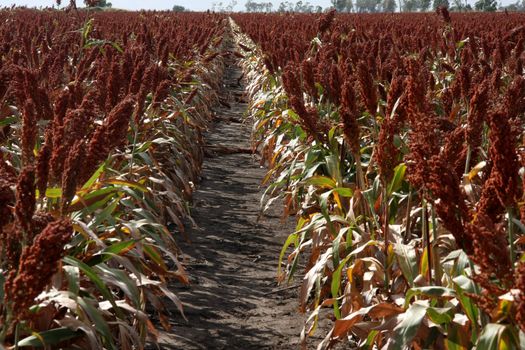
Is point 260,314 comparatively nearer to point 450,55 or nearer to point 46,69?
point 46,69

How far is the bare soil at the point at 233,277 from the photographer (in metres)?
4.29

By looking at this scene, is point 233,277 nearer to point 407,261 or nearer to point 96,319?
point 407,261

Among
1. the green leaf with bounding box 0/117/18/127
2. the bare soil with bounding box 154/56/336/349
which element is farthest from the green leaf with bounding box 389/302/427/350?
the green leaf with bounding box 0/117/18/127

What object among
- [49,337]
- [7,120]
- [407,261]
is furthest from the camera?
[7,120]

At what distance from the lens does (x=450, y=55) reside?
8617 mm

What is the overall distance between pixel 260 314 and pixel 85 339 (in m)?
1.99

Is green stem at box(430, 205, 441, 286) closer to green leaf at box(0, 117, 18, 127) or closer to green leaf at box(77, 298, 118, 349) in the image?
green leaf at box(77, 298, 118, 349)

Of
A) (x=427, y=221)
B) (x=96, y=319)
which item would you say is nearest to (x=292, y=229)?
(x=427, y=221)

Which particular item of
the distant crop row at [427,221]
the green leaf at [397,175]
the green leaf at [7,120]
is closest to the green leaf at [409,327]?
the distant crop row at [427,221]

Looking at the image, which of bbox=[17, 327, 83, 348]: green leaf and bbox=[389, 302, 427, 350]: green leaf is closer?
bbox=[17, 327, 83, 348]: green leaf

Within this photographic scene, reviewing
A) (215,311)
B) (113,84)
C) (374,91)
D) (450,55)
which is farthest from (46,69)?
(450,55)

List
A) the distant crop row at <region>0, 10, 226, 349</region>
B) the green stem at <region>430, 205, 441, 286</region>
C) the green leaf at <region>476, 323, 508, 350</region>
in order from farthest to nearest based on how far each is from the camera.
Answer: the green stem at <region>430, 205, 441, 286</region>
the green leaf at <region>476, 323, 508, 350</region>
the distant crop row at <region>0, 10, 226, 349</region>

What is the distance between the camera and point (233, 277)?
5.36m

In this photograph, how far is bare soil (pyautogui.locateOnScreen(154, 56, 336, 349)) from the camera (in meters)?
4.29
